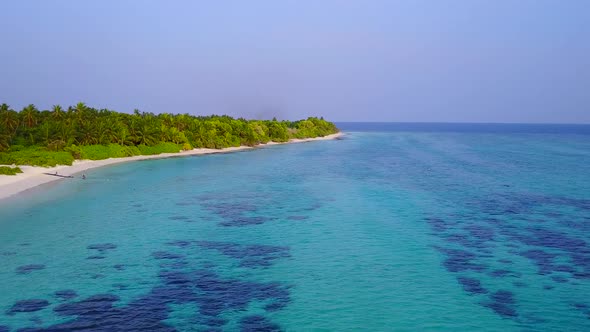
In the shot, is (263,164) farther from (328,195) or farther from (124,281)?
(124,281)

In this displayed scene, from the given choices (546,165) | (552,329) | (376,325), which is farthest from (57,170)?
(546,165)

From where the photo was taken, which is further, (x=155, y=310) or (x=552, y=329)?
(x=155, y=310)

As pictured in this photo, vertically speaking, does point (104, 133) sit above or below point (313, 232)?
above

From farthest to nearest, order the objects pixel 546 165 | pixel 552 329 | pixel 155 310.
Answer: pixel 546 165
pixel 155 310
pixel 552 329

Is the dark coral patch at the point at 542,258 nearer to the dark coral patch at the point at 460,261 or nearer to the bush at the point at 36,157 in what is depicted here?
the dark coral patch at the point at 460,261

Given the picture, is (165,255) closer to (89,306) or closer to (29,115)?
(89,306)

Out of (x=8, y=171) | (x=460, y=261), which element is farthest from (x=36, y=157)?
(x=460, y=261)
